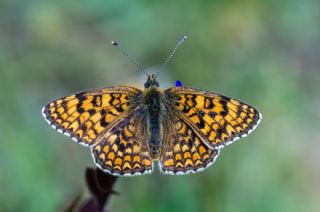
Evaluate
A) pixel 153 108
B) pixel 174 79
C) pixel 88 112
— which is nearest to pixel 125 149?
pixel 88 112

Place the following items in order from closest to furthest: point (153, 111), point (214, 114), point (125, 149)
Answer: point (125, 149), point (214, 114), point (153, 111)

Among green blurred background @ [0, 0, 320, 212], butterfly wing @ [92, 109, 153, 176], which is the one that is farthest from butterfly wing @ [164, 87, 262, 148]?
green blurred background @ [0, 0, 320, 212]

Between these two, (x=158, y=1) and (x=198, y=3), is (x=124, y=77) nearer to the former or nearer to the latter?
(x=158, y=1)

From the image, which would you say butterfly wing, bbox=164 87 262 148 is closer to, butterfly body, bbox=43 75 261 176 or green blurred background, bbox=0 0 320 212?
butterfly body, bbox=43 75 261 176

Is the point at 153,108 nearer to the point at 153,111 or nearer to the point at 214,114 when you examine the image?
the point at 153,111

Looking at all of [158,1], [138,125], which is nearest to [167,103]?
[138,125]
